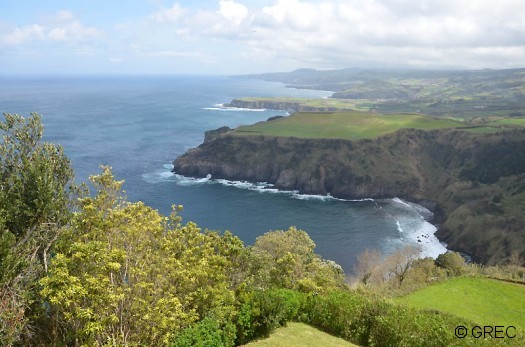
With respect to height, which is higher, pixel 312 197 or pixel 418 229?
pixel 312 197

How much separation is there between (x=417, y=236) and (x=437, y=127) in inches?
3786

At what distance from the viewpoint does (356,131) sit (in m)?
196

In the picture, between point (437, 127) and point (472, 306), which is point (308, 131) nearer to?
point (437, 127)

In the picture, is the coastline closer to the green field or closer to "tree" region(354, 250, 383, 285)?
"tree" region(354, 250, 383, 285)

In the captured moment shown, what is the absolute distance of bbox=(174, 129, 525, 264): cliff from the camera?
5723 inches

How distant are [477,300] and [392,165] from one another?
12824cm

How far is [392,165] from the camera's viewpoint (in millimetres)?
169250

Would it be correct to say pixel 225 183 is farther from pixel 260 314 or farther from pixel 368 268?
pixel 260 314

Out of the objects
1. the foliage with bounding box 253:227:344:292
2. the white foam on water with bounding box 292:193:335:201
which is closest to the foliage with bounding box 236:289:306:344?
the foliage with bounding box 253:227:344:292

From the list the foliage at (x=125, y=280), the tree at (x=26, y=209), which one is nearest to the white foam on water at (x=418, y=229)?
the foliage at (x=125, y=280)

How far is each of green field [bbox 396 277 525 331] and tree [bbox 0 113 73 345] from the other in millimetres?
37066

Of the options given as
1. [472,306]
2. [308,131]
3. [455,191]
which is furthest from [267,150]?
[472,306]

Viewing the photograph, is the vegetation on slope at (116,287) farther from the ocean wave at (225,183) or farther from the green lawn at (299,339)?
the ocean wave at (225,183)

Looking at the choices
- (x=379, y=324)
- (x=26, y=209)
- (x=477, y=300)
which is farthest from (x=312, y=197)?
(x=26, y=209)
